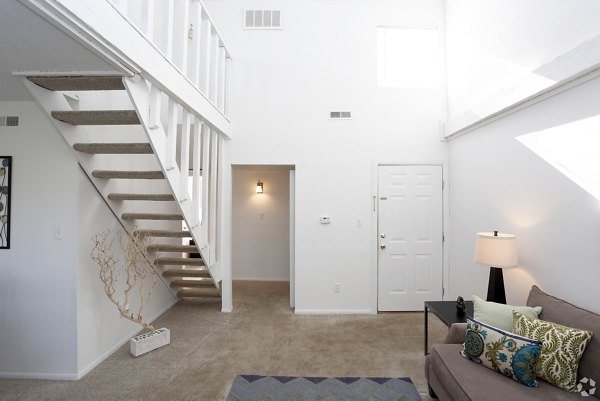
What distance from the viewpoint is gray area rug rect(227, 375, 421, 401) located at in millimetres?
2258

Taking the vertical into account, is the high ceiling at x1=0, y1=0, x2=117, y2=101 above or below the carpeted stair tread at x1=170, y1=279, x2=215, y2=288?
above

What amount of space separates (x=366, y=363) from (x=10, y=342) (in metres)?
3.02

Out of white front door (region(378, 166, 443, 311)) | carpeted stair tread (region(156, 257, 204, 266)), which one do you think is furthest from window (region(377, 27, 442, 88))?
carpeted stair tread (region(156, 257, 204, 266))

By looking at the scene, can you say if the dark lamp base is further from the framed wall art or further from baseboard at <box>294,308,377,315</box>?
the framed wall art

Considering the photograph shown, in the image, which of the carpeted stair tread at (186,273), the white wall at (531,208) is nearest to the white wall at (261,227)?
the carpeted stair tread at (186,273)

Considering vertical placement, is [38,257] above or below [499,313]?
above

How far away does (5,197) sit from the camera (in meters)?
2.53

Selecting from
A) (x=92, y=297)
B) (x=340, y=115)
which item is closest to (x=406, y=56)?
(x=340, y=115)

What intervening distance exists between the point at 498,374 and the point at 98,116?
3.17 meters

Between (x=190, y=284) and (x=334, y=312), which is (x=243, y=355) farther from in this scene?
(x=190, y=284)

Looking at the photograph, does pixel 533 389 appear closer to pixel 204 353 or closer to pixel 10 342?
pixel 204 353

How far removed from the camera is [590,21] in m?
1.97

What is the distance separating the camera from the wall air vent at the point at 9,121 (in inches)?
99.3

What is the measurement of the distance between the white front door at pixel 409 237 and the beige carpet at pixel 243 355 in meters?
0.30
